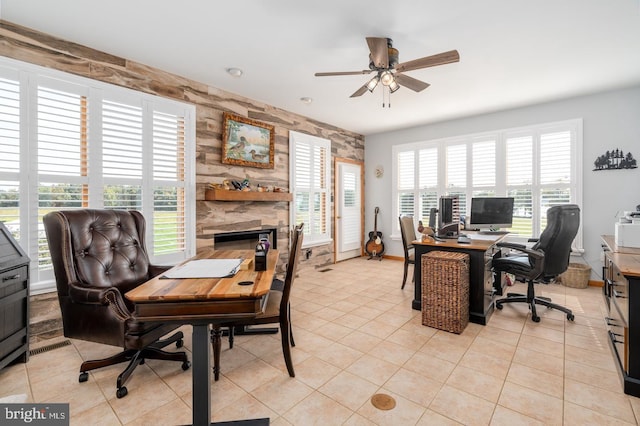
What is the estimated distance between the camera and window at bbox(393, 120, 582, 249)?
4402 mm

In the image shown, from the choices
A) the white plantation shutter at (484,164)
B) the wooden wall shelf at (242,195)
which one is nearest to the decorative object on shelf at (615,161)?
the white plantation shutter at (484,164)

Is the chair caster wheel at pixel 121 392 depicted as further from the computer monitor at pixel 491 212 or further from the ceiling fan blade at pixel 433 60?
the computer monitor at pixel 491 212

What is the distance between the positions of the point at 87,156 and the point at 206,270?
2.14 meters

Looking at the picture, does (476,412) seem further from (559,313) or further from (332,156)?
(332,156)

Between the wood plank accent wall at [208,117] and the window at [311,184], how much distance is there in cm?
15

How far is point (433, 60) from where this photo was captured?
247cm

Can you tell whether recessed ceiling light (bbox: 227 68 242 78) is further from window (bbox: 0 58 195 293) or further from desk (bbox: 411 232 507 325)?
desk (bbox: 411 232 507 325)

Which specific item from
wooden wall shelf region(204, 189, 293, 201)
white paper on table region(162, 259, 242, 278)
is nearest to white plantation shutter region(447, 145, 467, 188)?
wooden wall shelf region(204, 189, 293, 201)

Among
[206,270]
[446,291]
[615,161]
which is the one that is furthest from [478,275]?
[615,161]

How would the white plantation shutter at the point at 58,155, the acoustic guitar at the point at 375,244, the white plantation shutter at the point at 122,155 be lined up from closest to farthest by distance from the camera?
the white plantation shutter at the point at 58,155, the white plantation shutter at the point at 122,155, the acoustic guitar at the point at 375,244

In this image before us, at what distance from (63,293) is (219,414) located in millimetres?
1374

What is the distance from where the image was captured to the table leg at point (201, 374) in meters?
1.38

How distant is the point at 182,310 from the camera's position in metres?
1.26

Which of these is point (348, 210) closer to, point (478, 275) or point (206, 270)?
point (478, 275)
